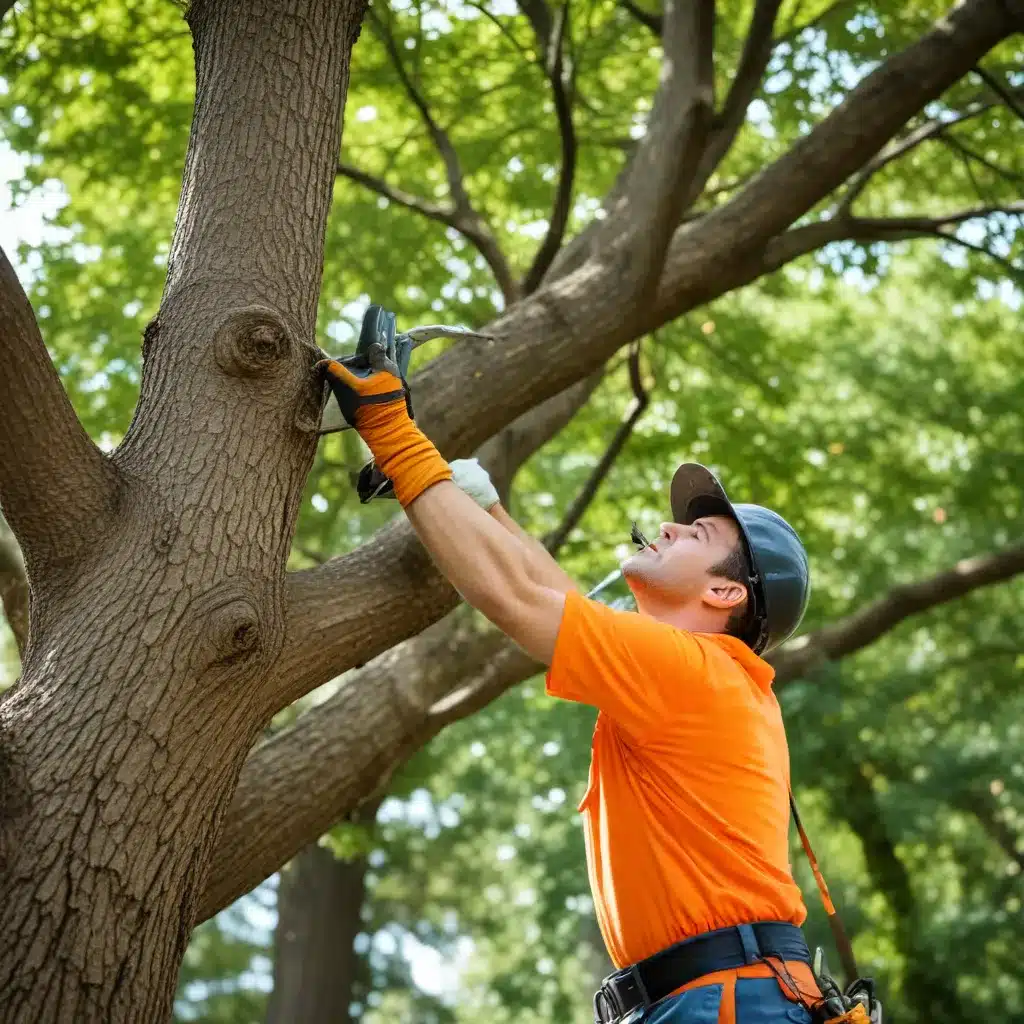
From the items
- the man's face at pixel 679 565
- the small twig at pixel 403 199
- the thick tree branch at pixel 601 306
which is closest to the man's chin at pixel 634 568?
the man's face at pixel 679 565

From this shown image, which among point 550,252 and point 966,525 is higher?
point 966,525

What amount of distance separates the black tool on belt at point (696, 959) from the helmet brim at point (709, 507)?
86cm

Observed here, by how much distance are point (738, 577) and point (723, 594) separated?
3.1 inches

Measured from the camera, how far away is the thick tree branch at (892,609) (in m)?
8.04

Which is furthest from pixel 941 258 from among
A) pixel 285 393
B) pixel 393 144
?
pixel 285 393

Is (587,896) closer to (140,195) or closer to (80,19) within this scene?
(140,195)

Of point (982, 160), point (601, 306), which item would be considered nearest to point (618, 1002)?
point (601, 306)

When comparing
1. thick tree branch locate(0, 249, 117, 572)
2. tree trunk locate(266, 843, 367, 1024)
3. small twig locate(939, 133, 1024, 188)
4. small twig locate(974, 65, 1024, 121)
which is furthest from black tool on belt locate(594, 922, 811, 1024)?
tree trunk locate(266, 843, 367, 1024)

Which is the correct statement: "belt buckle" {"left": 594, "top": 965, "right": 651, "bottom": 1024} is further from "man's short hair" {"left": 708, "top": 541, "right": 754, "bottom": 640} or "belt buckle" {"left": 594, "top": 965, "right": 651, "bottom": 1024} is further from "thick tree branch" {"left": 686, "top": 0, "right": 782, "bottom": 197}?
"thick tree branch" {"left": 686, "top": 0, "right": 782, "bottom": 197}

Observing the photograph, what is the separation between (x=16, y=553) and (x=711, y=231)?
305cm

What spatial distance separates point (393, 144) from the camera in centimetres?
886

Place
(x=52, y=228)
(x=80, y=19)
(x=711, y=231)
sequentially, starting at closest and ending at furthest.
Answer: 1. (x=711, y=231)
2. (x=80, y=19)
3. (x=52, y=228)

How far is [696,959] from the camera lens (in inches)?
111

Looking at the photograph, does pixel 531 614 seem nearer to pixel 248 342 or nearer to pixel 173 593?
pixel 173 593
